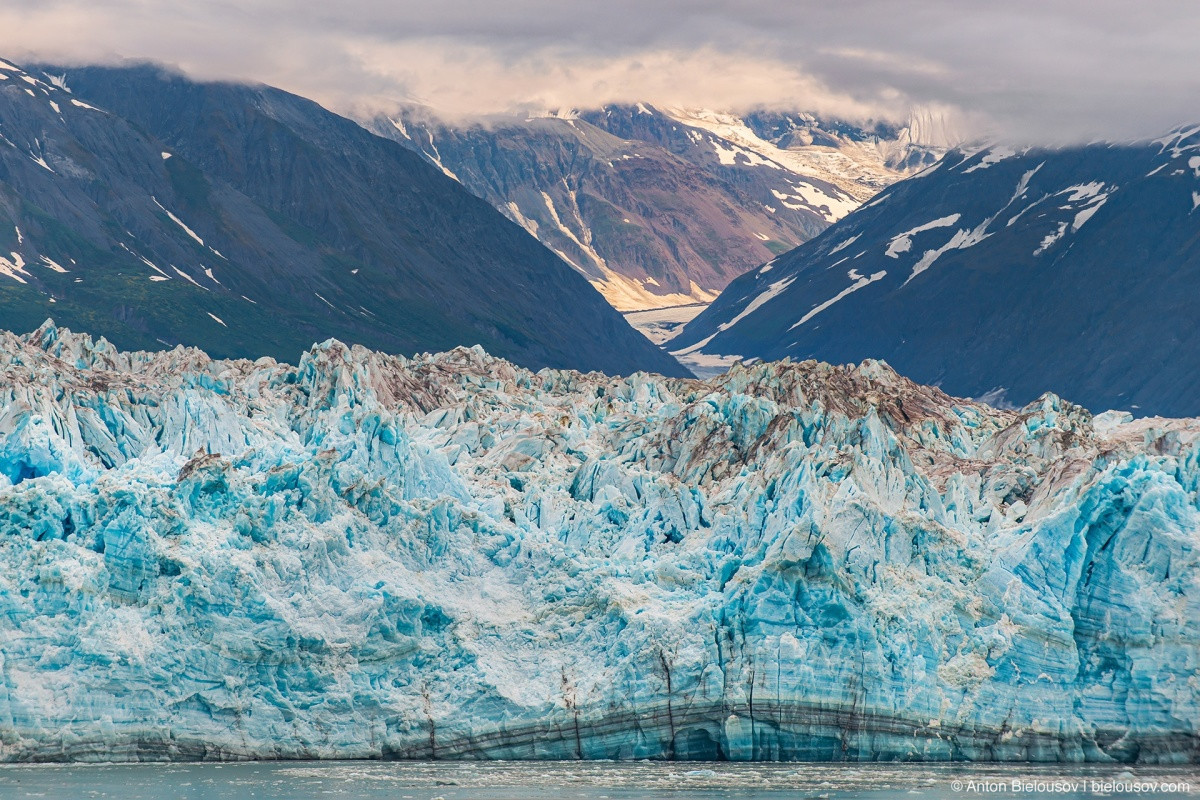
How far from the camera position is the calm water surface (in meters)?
42.6

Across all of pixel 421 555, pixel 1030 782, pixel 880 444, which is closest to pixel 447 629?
pixel 421 555

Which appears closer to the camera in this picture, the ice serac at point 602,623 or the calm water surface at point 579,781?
the calm water surface at point 579,781

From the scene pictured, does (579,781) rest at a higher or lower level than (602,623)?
lower

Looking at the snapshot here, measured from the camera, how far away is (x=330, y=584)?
Result: 5081 cm

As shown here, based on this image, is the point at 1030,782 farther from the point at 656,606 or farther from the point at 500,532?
the point at 500,532

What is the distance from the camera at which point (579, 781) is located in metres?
44.8

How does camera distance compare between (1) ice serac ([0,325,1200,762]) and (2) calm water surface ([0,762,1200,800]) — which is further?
(1) ice serac ([0,325,1200,762])

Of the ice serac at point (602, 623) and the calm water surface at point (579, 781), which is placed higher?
the ice serac at point (602, 623)

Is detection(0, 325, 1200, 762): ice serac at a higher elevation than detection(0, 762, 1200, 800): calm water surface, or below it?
higher

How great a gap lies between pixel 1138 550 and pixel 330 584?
76.6ft

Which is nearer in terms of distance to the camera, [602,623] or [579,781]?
[579,781]

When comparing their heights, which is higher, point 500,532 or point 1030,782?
point 500,532

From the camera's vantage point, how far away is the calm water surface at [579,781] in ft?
140

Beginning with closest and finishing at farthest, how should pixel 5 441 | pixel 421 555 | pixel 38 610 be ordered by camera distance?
pixel 38 610, pixel 421 555, pixel 5 441
